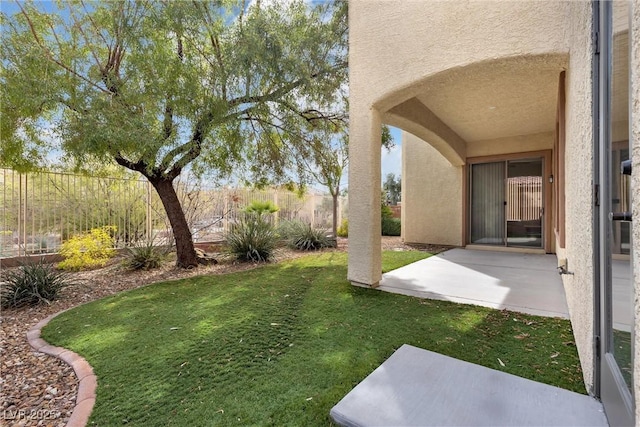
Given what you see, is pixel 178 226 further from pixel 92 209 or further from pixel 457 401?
pixel 457 401

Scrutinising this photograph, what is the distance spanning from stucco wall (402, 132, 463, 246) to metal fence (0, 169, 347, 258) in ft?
20.8

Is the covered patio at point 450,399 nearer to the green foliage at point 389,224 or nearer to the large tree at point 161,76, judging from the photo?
the large tree at point 161,76

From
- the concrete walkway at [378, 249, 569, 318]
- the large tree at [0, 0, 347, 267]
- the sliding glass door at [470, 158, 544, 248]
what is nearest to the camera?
the concrete walkway at [378, 249, 569, 318]

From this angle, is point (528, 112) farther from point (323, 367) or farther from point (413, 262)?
point (323, 367)

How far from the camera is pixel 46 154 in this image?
5.75 m

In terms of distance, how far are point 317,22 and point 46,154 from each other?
20.3 feet

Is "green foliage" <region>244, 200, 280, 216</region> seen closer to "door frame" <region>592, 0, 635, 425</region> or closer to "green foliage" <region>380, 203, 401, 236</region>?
"green foliage" <region>380, 203, 401, 236</region>

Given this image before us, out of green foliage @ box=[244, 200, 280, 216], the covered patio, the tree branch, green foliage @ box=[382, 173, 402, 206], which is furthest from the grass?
green foliage @ box=[382, 173, 402, 206]

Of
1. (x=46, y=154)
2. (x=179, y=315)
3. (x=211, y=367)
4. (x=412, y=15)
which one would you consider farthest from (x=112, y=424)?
(x=46, y=154)

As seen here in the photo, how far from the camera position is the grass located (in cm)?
219

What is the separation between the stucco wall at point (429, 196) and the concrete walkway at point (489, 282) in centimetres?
267

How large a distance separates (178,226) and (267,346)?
4.89 meters

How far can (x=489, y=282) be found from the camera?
526cm

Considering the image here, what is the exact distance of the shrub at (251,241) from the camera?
25.2 ft
